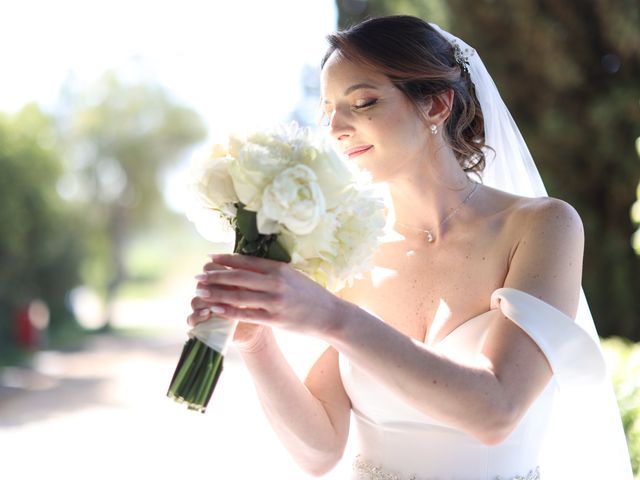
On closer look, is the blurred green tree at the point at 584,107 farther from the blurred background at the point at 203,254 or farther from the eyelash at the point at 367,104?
the eyelash at the point at 367,104

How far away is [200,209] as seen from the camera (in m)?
1.74

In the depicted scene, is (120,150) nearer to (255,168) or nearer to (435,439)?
(435,439)

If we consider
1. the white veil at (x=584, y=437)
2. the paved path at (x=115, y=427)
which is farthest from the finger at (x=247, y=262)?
the paved path at (x=115, y=427)

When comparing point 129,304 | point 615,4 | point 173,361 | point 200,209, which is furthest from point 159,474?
point 129,304

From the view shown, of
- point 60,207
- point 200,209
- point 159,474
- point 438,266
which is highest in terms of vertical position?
point 60,207

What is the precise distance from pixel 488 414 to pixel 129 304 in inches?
1242

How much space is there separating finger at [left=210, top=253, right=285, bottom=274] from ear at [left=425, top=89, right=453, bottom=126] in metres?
0.75

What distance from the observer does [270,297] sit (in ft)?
4.76

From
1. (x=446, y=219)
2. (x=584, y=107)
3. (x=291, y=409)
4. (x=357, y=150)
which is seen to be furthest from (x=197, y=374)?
(x=584, y=107)

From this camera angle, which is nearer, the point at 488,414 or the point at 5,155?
the point at 488,414

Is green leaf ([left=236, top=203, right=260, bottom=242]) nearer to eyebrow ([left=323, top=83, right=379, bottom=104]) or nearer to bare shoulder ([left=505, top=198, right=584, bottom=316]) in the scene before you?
eyebrow ([left=323, top=83, right=379, bottom=104])

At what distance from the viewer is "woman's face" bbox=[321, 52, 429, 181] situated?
192 centimetres

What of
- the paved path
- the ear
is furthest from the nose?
the paved path

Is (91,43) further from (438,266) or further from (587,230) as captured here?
(438,266)
